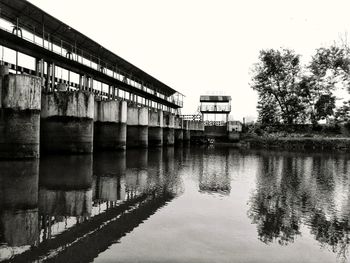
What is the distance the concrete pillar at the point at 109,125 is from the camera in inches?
1161

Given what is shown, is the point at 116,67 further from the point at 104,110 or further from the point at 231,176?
the point at 231,176

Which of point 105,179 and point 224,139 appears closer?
point 105,179

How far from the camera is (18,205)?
9703 mm

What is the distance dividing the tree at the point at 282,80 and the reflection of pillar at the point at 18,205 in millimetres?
50567

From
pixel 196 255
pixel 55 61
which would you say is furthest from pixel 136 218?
pixel 55 61

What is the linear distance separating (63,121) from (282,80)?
46086mm

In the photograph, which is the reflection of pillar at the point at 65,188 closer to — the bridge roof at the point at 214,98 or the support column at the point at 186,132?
the support column at the point at 186,132

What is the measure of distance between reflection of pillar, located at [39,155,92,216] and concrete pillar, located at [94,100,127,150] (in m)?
9.90

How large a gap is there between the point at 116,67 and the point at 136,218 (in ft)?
108

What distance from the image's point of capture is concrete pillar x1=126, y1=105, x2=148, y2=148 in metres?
36.3

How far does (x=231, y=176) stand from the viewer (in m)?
18.1

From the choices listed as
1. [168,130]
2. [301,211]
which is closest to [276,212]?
[301,211]

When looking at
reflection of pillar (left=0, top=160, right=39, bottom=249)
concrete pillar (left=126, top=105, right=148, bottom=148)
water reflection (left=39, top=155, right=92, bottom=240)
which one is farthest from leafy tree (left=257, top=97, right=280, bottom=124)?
reflection of pillar (left=0, top=160, right=39, bottom=249)

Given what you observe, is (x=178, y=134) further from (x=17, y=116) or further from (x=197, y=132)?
(x=17, y=116)
